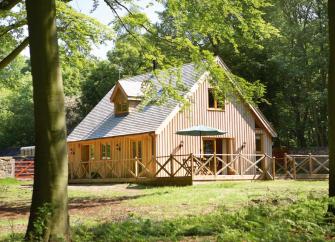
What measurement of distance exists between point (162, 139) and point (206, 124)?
10.2 ft

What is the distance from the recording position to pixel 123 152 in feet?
89.8

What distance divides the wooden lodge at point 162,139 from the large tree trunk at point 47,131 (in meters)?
15.0

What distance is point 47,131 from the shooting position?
714cm

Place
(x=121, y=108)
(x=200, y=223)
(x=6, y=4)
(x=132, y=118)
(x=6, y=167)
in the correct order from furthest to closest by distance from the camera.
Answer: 1. (x=6, y=167)
2. (x=121, y=108)
3. (x=132, y=118)
4. (x=6, y=4)
5. (x=200, y=223)

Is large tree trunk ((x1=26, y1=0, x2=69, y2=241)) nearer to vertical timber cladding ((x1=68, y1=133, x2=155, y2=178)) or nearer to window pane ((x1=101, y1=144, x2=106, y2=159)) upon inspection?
vertical timber cladding ((x1=68, y1=133, x2=155, y2=178))

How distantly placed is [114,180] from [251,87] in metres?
13.7

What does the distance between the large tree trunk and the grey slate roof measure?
15001 millimetres

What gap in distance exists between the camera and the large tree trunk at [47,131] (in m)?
6.99

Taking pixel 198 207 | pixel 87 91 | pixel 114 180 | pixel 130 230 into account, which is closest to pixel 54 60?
pixel 130 230

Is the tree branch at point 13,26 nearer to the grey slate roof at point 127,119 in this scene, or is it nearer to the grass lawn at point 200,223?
the grass lawn at point 200,223

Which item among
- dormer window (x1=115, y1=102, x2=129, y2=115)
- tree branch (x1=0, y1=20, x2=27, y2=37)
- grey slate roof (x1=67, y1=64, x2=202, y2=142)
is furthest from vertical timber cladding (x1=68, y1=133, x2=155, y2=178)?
tree branch (x1=0, y1=20, x2=27, y2=37)

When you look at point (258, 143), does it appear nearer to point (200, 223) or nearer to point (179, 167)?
point (179, 167)

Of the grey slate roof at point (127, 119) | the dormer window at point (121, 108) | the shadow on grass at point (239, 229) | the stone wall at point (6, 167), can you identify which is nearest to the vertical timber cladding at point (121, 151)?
the grey slate roof at point (127, 119)

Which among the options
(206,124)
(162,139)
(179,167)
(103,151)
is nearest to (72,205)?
(179,167)
